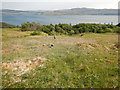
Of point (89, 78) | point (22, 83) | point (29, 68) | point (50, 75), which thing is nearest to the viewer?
point (22, 83)

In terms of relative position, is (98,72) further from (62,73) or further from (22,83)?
(22,83)

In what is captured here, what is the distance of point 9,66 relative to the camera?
46.9ft

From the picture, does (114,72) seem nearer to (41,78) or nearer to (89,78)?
(89,78)

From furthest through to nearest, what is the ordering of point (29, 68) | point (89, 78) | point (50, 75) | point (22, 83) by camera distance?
point (29, 68), point (50, 75), point (89, 78), point (22, 83)

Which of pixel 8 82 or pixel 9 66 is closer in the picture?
pixel 8 82

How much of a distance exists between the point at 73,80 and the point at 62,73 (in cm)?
184

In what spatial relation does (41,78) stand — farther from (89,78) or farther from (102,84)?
(102,84)

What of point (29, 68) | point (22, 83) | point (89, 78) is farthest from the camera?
point (29, 68)

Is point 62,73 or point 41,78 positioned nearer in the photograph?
point 41,78

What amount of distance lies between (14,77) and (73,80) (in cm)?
596

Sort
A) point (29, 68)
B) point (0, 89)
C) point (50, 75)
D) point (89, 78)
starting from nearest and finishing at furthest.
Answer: point (0, 89), point (89, 78), point (50, 75), point (29, 68)

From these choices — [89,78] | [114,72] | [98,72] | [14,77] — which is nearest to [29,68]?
[14,77]

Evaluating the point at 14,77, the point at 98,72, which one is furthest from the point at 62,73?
the point at 14,77

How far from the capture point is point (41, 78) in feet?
36.0
